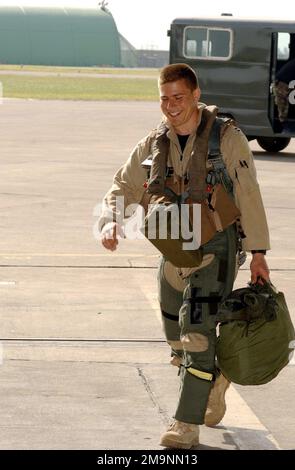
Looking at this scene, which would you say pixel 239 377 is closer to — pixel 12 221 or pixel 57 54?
pixel 12 221

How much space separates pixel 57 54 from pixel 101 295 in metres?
147

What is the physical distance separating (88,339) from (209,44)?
56.1 ft

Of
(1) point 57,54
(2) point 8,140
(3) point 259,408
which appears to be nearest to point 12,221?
(3) point 259,408

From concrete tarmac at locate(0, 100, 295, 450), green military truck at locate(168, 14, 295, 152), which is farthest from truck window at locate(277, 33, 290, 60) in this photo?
concrete tarmac at locate(0, 100, 295, 450)

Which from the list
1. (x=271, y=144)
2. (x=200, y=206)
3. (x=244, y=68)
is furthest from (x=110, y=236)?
(x=271, y=144)

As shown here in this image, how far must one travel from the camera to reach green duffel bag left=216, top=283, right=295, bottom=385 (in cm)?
601

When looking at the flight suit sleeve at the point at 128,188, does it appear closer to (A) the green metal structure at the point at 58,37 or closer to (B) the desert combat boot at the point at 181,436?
(B) the desert combat boot at the point at 181,436

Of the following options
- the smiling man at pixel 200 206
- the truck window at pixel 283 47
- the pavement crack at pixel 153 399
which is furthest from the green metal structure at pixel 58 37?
the smiling man at pixel 200 206

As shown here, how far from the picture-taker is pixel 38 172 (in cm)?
1977

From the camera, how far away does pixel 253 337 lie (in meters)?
6.01

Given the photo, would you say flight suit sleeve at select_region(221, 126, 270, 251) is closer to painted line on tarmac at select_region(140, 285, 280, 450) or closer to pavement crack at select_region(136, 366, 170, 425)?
painted line on tarmac at select_region(140, 285, 280, 450)

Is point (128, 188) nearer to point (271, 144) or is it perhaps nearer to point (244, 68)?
point (244, 68)

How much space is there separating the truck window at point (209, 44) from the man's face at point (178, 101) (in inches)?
738

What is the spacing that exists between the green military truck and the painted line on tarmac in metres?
17.2
